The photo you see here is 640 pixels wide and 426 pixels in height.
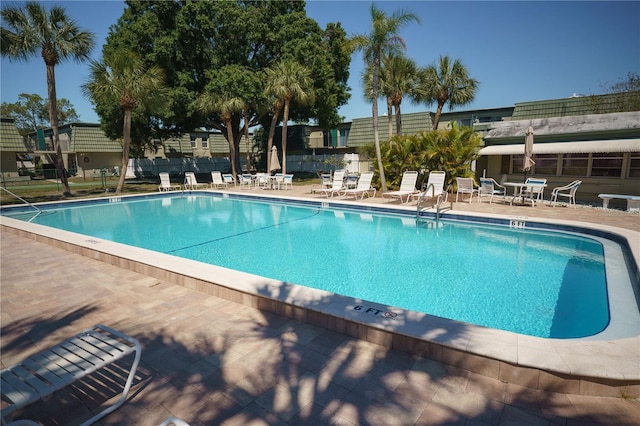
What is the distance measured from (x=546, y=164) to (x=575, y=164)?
3.31 feet

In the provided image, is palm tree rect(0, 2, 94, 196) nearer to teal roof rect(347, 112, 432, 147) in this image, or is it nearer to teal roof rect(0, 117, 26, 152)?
teal roof rect(0, 117, 26, 152)

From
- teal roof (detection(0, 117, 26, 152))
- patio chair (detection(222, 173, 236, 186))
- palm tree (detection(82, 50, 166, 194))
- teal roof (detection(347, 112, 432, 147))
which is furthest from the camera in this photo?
teal roof (detection(347, 112, 432, 147))

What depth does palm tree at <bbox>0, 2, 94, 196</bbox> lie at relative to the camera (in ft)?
44.8

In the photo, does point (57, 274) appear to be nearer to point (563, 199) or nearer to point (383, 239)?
point (383, 239)

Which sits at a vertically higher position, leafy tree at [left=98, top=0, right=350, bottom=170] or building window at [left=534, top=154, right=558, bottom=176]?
leafy tree at [left=98, top=0, right=350, bottom=170]

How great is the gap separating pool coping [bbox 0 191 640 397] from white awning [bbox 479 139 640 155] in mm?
10878

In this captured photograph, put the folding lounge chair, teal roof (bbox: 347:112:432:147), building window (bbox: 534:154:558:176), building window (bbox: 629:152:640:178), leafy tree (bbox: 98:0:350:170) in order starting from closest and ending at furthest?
the folding lounge chair, building window (bbox: 629:152:640:178), building window (bbox: 534:154:558:176), leafy tree (bbox: 98:0:350:170), teal roof (bbox: 347:112:432:147)

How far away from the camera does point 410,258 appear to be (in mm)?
7016

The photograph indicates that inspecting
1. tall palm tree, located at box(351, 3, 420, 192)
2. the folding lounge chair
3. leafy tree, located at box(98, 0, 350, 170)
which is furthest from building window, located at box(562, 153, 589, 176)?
the folding lounge chair

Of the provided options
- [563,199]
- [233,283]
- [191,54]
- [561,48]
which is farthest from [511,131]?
[191,54]

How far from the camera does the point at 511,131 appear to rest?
1452cm

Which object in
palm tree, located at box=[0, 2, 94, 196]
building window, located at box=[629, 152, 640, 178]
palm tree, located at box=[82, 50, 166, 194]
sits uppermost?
palm tree, located at box=[0, 2, 94, 196]

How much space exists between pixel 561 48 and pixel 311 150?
1929 centimetres

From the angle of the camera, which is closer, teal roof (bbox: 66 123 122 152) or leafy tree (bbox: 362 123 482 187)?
leafy tree (bbox: 362 123 482 187)
